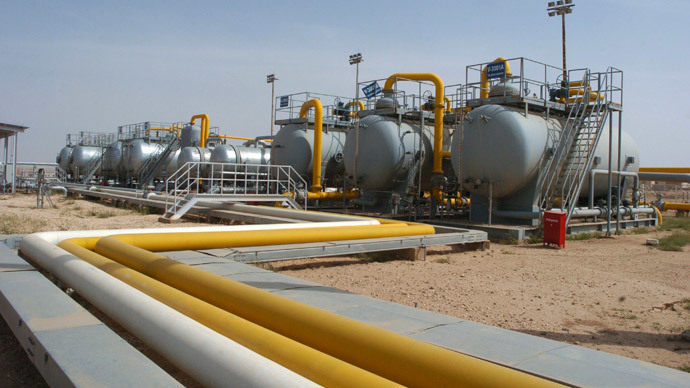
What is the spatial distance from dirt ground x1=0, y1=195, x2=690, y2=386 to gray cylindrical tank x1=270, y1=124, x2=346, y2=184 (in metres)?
10.1

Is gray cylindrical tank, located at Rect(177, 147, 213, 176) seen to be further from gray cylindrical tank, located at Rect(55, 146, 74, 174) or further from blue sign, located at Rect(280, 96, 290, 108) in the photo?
gray cylindrical tank, located at Rect(55, 146, 74, 174)

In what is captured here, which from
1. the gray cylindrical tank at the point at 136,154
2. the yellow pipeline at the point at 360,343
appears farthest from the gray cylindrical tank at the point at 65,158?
the yellow pipeline at the point at 360,343

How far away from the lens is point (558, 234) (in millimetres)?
11984

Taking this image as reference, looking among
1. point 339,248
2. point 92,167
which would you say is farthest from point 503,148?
point 92,167

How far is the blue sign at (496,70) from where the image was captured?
48.9 feet

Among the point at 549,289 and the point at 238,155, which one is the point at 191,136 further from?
the point at 549,289

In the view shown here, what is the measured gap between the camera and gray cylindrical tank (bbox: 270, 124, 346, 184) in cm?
2070

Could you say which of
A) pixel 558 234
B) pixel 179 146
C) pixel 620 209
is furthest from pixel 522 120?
pixel 179 146

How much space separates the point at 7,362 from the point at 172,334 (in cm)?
177

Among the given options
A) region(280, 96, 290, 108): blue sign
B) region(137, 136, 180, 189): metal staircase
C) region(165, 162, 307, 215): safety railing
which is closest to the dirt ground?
region(165, 162, 307, 215): safety railing

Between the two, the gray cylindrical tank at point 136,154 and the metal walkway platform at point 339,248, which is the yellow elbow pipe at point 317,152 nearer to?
the metal walkway platform at point 339,248

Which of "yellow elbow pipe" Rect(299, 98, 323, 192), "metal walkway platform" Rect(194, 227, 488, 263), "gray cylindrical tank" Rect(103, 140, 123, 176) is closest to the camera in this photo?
"metal walkway platform" Rect(194, 227, 488, 263)

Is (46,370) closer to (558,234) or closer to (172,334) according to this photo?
(172,334)

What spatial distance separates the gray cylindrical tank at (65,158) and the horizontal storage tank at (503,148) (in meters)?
31.4
